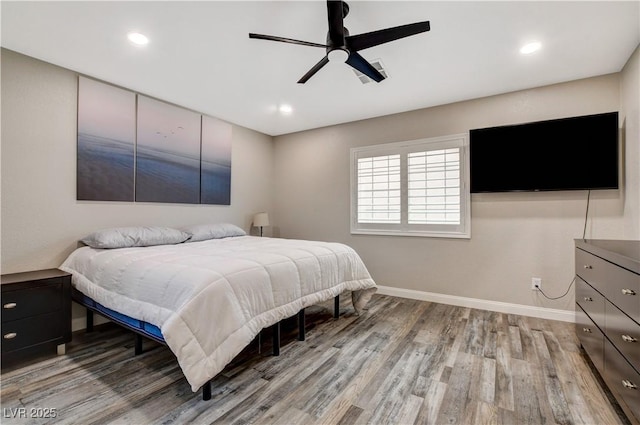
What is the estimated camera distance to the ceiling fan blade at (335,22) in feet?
5.97

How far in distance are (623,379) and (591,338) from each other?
621 mm

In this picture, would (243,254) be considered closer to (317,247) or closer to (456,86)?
(317,247)

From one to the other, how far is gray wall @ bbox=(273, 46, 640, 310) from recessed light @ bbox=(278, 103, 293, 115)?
0.88 m

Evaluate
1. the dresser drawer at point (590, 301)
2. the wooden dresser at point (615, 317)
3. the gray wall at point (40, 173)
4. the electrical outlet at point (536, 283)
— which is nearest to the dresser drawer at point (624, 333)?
the wooden dresser at point (615, 317)

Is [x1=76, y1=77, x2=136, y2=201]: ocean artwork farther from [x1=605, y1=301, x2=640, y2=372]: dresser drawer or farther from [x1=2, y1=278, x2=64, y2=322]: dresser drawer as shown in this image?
[x1=605, y1=301, x2=640, y2=372]: dresser drawer

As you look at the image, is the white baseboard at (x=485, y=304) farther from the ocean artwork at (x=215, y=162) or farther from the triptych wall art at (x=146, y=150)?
the triptych wall art at (x=146, y=150)

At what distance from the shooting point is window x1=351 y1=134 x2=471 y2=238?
3705 mm

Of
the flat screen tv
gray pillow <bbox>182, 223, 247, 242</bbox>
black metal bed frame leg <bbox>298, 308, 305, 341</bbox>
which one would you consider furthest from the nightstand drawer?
the flat screen tv

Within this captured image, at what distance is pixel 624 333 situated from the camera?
5.18ft

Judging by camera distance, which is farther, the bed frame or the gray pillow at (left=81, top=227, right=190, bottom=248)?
the gray pillow at (left=81, top=227, right=190, bottom=248)

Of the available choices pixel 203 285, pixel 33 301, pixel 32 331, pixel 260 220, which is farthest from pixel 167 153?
pixel 203 285

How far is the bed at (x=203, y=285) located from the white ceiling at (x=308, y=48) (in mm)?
1653

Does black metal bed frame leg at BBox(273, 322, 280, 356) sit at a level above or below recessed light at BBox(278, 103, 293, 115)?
below

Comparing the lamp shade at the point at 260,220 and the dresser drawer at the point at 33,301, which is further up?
the lamp shade at the point at 260,220
